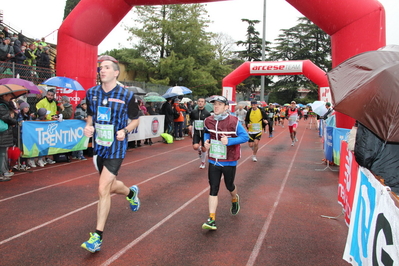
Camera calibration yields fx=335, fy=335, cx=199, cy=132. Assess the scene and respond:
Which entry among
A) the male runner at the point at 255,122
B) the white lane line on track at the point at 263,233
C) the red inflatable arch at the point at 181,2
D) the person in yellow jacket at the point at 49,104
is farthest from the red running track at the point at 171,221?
the red inflatable arch at the point at 181,2

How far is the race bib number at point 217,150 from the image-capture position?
475 cm

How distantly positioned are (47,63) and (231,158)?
39.6 feet

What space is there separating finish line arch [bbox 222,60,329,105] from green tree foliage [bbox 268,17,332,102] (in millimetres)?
37544

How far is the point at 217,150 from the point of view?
4.79 m

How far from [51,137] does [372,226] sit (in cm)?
841

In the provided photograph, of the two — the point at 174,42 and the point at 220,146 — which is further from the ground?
the point at 174,42

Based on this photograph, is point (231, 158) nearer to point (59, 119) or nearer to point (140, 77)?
point (59, 119)

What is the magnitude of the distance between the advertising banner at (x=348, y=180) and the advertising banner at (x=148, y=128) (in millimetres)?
Answer: 9099

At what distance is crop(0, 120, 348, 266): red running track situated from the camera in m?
3.95

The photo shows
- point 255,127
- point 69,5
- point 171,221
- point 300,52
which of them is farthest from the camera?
point 300,52

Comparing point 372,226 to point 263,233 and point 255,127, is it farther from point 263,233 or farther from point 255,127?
point 255,127

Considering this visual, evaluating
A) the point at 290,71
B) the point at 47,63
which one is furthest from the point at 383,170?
the point at 290,71

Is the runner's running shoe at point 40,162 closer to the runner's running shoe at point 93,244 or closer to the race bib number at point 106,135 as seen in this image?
the race bib number at point 106,135

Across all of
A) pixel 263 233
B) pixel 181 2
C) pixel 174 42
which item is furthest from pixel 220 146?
pixel 174 42
